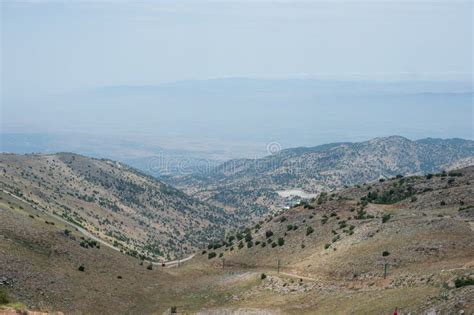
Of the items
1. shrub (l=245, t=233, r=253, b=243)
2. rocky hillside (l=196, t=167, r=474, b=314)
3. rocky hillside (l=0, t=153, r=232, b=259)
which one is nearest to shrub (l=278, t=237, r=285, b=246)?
rocky hillside (l=196, t=167, r=474, b=314)

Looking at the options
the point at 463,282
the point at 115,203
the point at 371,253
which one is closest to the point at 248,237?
the point at 371,253

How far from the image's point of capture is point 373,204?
191ft

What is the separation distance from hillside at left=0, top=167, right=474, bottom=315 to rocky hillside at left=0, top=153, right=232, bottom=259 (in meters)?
26.8


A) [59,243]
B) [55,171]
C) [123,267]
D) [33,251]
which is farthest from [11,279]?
[55,171]

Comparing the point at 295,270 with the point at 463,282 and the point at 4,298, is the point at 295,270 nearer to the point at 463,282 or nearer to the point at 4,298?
the point at 463,282

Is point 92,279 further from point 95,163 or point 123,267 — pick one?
point 95,163

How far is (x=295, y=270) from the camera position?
41.8 metres

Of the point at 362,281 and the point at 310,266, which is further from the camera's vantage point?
the point at 310,266

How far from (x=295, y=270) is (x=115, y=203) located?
8259cm

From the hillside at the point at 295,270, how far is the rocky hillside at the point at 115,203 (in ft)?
87.8

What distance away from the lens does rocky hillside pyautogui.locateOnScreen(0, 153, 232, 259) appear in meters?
86.7

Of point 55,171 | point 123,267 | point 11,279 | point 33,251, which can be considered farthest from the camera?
point 55,171

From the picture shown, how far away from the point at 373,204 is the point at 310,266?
1997cm

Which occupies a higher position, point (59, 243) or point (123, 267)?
point (59, 243)
